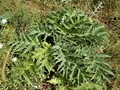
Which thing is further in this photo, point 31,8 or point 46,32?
point 31,8

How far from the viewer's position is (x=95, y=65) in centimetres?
330

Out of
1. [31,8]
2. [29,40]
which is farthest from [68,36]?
[31,8]

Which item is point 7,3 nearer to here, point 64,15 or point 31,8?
point 31,8

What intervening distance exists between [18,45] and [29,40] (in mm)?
129

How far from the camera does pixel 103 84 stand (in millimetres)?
3451

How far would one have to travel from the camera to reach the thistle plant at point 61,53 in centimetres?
332

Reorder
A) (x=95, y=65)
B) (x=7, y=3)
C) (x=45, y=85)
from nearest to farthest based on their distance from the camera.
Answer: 1. (x=95, y=65)
2. (x=45, y=85)
3. (x=7, y=3)

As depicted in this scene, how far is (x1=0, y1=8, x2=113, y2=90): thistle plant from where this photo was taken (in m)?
3.32

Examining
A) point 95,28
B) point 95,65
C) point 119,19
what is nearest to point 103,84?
point 95,65

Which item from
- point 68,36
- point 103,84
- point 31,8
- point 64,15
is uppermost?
point 31,8

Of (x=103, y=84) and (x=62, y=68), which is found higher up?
(x=62, y=68)

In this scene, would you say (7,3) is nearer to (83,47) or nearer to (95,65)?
(83,47)

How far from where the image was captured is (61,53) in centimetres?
338

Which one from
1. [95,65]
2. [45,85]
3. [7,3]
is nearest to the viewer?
[95,65]
